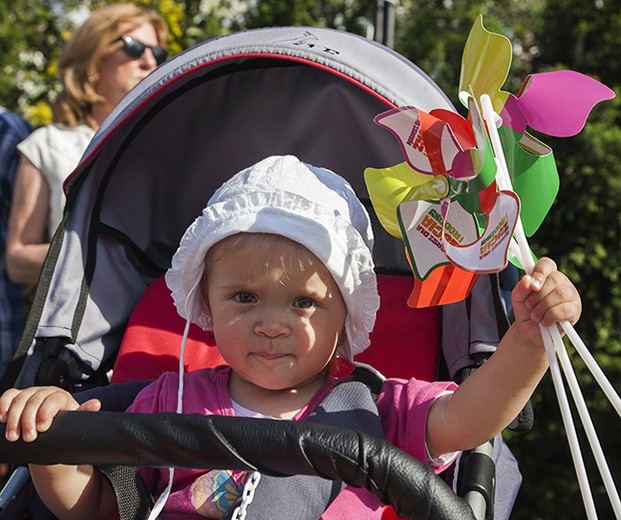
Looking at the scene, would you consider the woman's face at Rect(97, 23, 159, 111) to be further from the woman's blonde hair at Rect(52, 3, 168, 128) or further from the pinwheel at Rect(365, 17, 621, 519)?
the pinwheel at Rect(365, 17, 621, 519)

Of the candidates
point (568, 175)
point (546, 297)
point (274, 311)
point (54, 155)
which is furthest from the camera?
point (568, 175)

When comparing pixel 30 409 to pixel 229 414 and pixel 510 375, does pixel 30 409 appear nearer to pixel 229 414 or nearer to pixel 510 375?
pixel 229 414

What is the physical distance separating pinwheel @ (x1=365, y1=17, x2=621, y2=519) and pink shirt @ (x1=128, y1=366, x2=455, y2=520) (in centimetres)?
26

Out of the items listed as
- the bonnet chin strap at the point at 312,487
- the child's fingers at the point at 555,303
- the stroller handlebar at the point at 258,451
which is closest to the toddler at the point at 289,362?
the bonnet chin strap at the point at 312,487

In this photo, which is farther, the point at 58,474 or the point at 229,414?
the point at 229,414

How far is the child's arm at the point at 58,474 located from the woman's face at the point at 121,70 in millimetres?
1708

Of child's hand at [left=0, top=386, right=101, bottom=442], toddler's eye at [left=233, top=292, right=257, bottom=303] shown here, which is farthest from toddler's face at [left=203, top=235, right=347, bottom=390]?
child's hand at [left=0, top=386, right=101, bottom=442]

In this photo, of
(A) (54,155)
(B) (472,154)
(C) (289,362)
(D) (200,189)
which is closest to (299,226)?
(C) (289,362)

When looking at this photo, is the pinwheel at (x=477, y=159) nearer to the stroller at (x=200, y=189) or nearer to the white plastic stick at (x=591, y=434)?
the white plastic stick at (x=591, y=434)

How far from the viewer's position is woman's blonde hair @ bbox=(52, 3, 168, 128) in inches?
130

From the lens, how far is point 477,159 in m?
1.62

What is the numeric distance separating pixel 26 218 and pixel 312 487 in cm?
171

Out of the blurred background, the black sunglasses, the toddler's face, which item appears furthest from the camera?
the blurred background

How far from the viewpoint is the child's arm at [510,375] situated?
1.54 m
